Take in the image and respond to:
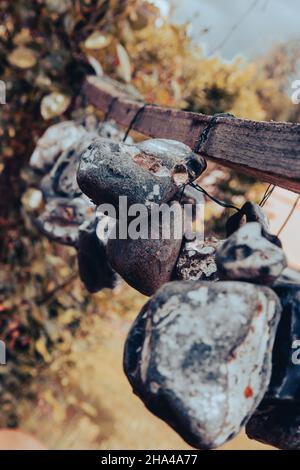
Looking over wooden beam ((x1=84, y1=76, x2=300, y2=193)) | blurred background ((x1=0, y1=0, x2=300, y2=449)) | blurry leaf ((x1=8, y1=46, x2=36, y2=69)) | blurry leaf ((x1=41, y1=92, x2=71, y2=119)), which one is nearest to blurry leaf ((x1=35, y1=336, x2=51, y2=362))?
blurred background ((x1=0, y1=0, x2=300, y2=449))

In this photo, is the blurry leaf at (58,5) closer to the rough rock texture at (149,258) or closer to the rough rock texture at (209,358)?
the rough rock texture at (149,258)

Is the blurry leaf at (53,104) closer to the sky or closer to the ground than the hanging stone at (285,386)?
closer to the sky

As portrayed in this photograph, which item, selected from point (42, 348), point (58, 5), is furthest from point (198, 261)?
point (42, 348)

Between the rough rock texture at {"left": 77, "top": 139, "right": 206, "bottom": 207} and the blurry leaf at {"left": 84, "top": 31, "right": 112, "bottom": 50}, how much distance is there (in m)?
1.40

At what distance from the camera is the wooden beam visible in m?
0.64

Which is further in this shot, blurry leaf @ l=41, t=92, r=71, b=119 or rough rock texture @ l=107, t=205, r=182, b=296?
blurry leaf @ l=41, t=92, r=71, b=119

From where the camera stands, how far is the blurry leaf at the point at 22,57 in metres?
2.06

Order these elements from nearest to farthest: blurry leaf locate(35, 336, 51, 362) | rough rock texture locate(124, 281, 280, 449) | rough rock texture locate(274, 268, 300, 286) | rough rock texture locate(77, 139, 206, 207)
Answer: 1. rough rock texture locate(124, 281, 280, 449)
2. rough rock texture locate(274, 268, 300, 286)
3. rough rock texture locate(77, 139, 206, 207)
4. blurry leaf locate(35, 336, 51, 362)

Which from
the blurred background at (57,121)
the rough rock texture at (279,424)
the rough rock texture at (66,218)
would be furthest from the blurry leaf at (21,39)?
the rough rock texture at (279,424)

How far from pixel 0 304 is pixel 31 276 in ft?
0.69

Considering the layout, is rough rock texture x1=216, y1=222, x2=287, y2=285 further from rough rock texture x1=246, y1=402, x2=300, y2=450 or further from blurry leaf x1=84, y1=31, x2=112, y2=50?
blurry leaf x1=84, y1=31, x2=112, y2=50

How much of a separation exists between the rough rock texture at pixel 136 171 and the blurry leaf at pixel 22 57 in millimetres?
1431
